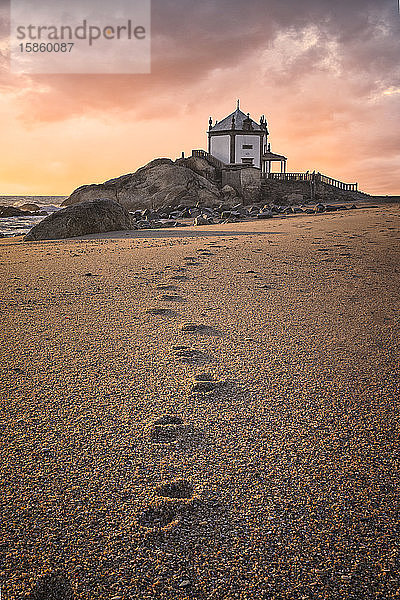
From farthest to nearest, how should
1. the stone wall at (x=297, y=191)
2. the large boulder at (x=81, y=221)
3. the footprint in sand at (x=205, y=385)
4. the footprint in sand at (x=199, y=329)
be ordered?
the stone wall at (x=297, y=191) < the large boulder at (x=81, y=221) < the footprint in sand at (x=199, y=329) < the footprint in sand at (x=205, y=385)

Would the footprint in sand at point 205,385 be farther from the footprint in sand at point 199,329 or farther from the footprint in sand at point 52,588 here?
the footprint in sand at point 52,588

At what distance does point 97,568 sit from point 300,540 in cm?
53

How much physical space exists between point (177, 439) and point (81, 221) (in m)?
9.51

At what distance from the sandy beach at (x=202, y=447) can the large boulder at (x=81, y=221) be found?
701 cm

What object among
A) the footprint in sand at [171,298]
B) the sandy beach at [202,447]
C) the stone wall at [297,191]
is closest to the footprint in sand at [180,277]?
the footprint in sand at [171,298]

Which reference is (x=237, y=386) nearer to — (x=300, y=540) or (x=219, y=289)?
Answer: (x=300, y=540)

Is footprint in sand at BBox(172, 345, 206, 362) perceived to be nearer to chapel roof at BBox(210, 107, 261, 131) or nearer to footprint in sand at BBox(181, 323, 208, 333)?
footprint in sand at BBox(181, 323, 208, 333)

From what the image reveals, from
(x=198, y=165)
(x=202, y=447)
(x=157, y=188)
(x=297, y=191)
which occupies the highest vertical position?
(x=198, y=165)

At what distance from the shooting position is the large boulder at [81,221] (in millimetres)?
10234

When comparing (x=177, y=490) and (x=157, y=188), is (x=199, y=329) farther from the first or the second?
(x=157, y=188)

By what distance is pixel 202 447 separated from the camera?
1688mm

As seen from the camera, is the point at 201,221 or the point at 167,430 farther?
the point at 201,221

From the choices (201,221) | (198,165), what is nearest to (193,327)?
(201,221)

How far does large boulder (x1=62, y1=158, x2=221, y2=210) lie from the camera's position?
3064 cm
